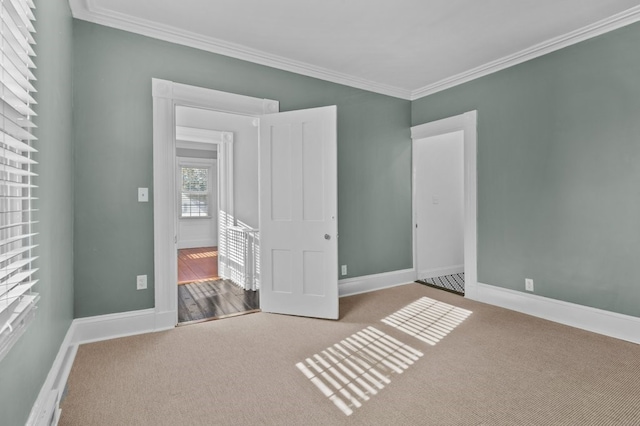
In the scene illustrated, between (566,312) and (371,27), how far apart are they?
10.6 feet

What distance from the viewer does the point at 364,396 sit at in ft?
6.88

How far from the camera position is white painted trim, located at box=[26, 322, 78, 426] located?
159 centimetres

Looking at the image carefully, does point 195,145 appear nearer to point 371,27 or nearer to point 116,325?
point 116,325

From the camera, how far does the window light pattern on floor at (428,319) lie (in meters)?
3.09

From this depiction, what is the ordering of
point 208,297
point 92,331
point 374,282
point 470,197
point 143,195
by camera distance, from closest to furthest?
point 92,331 → point 143,195 → point 470,197 → point 208,297 → point 374,282

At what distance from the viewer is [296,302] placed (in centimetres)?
356

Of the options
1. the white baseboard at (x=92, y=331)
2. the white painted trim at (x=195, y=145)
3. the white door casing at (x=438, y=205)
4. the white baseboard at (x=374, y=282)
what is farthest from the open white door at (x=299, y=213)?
the white painted trim at (x=195, y=145)

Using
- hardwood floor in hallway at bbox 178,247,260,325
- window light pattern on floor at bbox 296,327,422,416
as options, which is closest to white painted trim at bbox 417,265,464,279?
window light pattern on floor at bbox 296,327,422,416

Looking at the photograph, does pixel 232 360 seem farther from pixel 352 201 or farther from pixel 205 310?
pixel 352 201

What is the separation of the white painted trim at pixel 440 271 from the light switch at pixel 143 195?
368 cm

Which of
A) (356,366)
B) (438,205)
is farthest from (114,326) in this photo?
(438,205)

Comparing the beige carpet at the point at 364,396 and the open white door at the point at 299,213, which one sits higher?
the open white door at the point at 299,213

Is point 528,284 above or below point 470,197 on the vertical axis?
below

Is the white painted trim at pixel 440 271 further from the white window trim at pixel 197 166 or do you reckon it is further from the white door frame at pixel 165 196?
the white window trim at pixel 197 166
